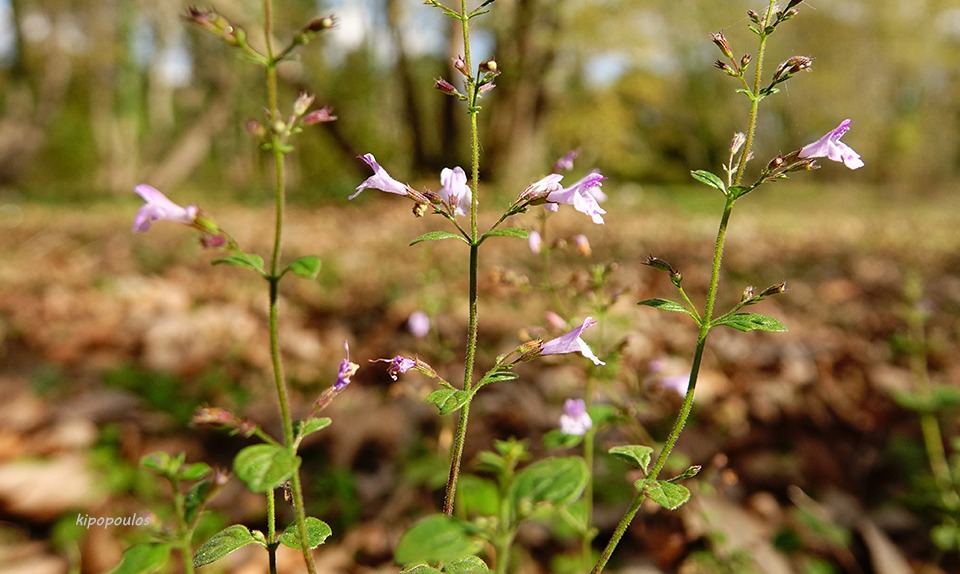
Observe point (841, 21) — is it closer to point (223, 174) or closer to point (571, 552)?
point (223, 174)

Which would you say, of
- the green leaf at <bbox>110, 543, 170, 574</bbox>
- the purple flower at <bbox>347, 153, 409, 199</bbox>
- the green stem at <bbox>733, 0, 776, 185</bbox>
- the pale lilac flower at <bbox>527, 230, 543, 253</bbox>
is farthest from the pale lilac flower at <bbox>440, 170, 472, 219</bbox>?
the green leaf at <bbox>110, 543, 170, 574</bbox>

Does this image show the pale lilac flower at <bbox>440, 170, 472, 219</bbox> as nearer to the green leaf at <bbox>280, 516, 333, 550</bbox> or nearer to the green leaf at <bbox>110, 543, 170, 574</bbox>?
the green leaf at <bbox>280, 516, 333, 550</bbox>

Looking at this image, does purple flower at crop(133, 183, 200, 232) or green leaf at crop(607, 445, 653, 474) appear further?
green leaf at crop(607, 445, 653, 474)

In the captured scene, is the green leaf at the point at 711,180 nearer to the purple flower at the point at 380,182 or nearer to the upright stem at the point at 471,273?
the upright stem at the point at 471,273

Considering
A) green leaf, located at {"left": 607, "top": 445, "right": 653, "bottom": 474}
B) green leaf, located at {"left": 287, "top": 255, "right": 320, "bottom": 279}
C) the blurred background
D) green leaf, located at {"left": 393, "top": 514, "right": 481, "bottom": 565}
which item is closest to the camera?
green leaf, located at {"left": 393, "top": 514, "right": 481, "bottom": 565}

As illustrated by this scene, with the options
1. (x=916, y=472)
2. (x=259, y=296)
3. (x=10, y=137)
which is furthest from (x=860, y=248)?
(x=10, y=137)

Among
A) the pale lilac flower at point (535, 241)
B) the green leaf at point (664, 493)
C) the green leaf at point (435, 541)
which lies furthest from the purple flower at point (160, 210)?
the green leaf at point (664, 493)
